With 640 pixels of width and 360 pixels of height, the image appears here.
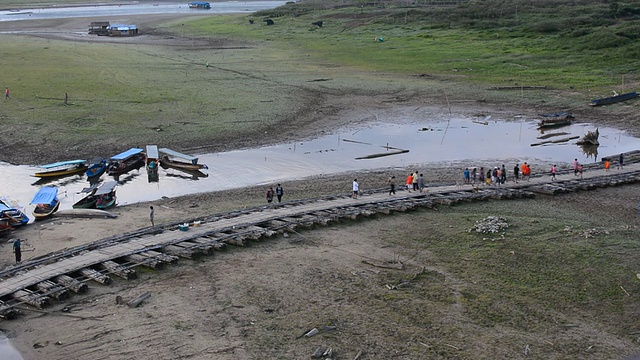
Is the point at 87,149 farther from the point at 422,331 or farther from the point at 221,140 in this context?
the point at 422,331

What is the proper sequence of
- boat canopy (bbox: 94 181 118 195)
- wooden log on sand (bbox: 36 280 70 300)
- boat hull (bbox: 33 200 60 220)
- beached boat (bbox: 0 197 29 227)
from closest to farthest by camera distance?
wooden log on sand (bbox: 36 280 70 300)
beached boat (bbox: 0 197 29 227)
boat hull (bbox: 33 200 60 220)
boat canopy (bbox: 94 181 118 195)

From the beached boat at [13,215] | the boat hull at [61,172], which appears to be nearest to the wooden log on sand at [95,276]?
the beached boat at [13,215]

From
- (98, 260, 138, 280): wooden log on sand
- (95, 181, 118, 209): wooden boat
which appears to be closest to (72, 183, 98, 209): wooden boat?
(95, 181, 118, 209): wooden boat

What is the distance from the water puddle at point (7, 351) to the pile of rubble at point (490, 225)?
18.6m

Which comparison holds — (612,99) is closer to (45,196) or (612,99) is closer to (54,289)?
(45,196)

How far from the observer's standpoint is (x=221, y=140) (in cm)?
5138

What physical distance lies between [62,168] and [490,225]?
25.6 meters

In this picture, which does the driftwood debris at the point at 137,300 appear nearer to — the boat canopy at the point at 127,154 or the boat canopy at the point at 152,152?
the boat canopy at the point at 152,152

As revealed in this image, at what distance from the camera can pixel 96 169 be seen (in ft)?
144

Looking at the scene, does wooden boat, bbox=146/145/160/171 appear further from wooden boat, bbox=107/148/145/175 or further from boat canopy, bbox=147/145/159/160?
wooden boat, bbox=107/148/145/175

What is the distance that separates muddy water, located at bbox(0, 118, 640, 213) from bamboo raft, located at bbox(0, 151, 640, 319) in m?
8.38

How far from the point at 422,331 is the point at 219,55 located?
71.0 meters

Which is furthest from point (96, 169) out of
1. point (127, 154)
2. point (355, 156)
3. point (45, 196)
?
point (355, 156)

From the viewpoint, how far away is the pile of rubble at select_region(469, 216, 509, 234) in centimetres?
3162
